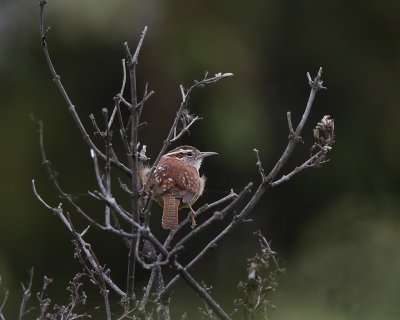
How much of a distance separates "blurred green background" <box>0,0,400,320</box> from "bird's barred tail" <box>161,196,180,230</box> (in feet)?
16.4

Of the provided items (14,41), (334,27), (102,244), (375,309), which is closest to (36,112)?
(14,41)

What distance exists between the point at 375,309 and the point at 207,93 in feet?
14.0

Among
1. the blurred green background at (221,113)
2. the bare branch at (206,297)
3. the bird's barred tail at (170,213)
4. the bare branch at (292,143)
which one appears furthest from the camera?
the blurred green background at (221,113)

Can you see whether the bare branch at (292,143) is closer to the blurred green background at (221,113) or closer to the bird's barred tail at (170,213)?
the bird's barred tail at (170,213)

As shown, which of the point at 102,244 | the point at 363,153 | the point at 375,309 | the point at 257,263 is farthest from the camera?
the point at 363,153

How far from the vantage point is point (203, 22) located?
38.0 ft

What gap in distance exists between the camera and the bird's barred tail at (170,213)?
4730 millimetres

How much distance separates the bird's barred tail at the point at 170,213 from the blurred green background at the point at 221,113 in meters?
5.01

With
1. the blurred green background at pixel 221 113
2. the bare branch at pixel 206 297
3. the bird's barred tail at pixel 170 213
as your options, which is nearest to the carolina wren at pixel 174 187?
the bird's barred tail at pixel 170 213

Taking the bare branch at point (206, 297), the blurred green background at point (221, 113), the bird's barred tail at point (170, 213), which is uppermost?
the bare branch at point (206, 297)

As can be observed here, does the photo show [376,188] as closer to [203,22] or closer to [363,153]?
[363,153]

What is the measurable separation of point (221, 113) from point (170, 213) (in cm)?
643

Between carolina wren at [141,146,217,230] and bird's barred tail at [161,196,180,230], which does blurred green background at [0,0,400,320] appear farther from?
bird's barred tail at [161,196,180,230]

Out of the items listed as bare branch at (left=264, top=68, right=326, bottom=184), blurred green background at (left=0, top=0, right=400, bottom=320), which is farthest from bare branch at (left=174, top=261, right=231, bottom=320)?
blurred green background at (left=0, top=0, right=400, bottom=320)
